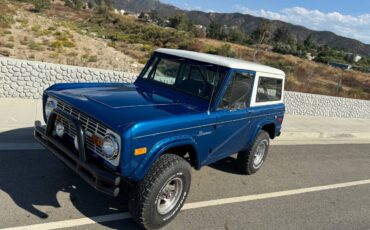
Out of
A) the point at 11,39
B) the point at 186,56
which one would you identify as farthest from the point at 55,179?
the point at 11,39

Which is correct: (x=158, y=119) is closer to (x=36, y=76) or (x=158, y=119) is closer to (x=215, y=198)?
(x=215, y=198)

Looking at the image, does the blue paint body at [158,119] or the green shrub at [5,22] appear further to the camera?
the green shrub at [5,22]

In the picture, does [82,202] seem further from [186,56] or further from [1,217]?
[186,56]

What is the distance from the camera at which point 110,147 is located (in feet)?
11.9

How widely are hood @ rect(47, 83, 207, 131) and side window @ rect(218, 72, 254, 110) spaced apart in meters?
0.39

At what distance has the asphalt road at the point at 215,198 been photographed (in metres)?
4.18

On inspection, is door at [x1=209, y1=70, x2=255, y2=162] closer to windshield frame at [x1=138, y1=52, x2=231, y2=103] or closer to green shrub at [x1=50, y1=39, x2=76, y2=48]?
windshield frame at [x1=138, y1=52, x2=231, y2=103]

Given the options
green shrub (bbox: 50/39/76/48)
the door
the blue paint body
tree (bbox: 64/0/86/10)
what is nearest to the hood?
the blue paint body

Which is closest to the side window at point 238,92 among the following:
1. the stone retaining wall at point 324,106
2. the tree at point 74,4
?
the stone retaining wall at point 324,106

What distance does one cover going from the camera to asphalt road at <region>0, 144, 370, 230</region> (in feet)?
13.7

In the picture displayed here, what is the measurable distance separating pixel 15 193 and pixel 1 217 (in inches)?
21.8

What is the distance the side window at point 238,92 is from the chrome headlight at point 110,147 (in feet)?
5.53

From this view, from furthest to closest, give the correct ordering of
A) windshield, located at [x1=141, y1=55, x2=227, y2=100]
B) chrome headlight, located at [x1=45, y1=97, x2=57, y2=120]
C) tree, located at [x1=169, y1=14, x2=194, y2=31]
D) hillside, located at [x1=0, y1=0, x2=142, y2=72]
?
tree, located at [x1=169, y1=14, x2=194, y2=31] → hillside, located at [x1=0, y1=0, x2=142, y2=72] → windshield, located at [x1=141, y1=55, x2=227, y2=100] → chrome headlight, located at [x1=45, y1=97, x2=57, y2=120]

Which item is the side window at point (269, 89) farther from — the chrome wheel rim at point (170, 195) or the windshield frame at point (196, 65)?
the chrome wheel rim at point (170, 195)
